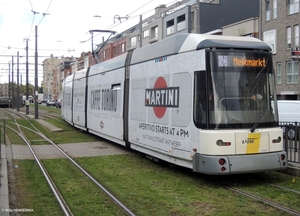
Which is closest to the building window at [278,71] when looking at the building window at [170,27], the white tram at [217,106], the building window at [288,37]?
the building window at [288,37]

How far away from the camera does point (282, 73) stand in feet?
118

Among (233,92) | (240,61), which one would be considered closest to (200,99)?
(233,92)

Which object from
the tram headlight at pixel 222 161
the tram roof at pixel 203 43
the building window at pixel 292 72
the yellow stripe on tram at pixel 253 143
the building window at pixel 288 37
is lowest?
the tram headlight at pixel 222 161

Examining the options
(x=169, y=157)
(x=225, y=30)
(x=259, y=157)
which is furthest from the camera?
(x=225, y=30)

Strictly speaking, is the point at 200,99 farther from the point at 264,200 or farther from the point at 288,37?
the point at 288,37

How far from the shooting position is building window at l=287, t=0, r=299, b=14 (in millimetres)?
33906

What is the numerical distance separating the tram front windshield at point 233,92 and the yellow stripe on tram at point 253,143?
0.19 m

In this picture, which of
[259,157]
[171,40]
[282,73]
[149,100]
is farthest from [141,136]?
[282,73]

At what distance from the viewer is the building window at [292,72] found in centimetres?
3422

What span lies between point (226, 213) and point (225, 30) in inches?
1435

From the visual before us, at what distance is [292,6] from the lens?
3447cm

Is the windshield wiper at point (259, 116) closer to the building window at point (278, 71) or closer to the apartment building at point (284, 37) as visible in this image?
the apartment building at point (284, 37)

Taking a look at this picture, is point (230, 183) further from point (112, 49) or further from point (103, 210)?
point (112, 49)

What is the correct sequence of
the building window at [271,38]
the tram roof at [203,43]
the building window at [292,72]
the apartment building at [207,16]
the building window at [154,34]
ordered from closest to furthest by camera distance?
the tram roof at [203,43] < the building window at [292,72] < the building window at [271,38] < the apartment building at [207,16] < the building window at [154,34]
